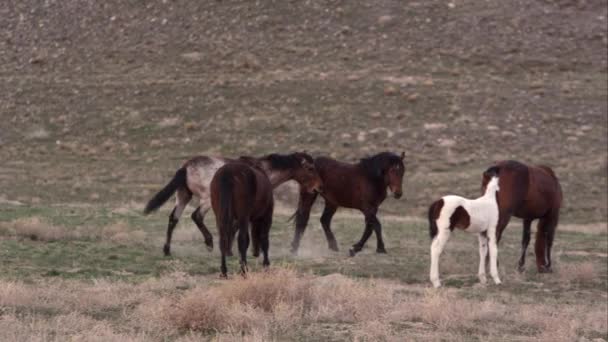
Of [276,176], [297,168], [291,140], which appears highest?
[297,168]

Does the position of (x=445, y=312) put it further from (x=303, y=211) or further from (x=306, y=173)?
(x=303, y=211)

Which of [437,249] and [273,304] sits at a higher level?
[437,249]

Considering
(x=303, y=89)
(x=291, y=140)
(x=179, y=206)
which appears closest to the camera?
(x=179, y=206)

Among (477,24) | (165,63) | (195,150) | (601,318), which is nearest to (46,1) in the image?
(165,63)

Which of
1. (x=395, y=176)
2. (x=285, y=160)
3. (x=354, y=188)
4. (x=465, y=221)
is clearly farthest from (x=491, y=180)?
(x=354, y=188)

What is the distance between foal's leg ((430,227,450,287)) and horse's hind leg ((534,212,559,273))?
333 cm

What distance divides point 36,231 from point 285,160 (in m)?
4.54

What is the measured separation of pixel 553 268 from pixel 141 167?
23.7 metres

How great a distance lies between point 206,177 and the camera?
18.0m

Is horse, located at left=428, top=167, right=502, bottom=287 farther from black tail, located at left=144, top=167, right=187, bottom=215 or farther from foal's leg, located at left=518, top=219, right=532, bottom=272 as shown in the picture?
black tail, located at left=144, top=167, right=187, bottom=215

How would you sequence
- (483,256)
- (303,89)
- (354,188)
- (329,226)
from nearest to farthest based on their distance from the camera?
(483,256), (354,188), (329,226), (303,89)

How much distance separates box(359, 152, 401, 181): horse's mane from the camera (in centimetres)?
1916

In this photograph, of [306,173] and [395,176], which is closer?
[306,173]

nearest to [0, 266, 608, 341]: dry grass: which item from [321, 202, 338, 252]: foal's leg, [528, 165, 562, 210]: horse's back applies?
[528, 165, 562, 210]: horse's back
